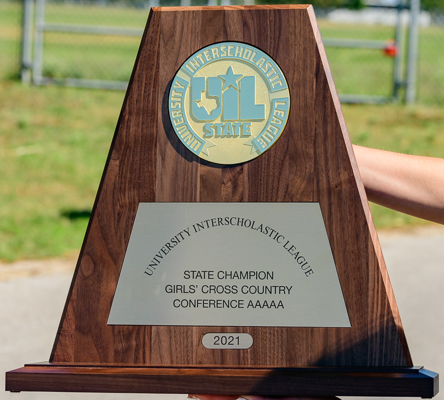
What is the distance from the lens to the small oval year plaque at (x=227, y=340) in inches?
50.5

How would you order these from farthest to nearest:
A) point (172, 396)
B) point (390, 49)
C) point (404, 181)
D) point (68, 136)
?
point (390, 49) < point (68, 136) < point (172, 396) < point (404, 181)

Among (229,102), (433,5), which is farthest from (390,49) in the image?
(229,102)

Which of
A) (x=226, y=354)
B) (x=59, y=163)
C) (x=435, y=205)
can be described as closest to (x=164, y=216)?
(x=226, y=354)

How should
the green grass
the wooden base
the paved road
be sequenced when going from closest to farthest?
the wooden base → the paved road → the green grass

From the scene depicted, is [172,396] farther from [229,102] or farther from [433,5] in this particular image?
[433,5]

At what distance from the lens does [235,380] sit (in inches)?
48.4

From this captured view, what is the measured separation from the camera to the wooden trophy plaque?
1.27 meters

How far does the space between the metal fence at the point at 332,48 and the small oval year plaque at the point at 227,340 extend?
19.3 ft

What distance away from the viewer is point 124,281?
4.31 ft

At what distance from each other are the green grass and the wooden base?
291cm

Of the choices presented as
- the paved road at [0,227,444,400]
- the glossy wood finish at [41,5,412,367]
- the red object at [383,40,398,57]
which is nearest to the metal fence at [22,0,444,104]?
the red object at [383,40,398,57]

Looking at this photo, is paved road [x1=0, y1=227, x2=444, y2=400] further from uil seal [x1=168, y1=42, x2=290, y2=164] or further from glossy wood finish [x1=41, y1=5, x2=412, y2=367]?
uil seal [x1=168, y1=42, x2=290, y2=164]

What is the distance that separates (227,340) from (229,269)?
0.15 m

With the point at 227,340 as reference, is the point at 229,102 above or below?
above
